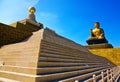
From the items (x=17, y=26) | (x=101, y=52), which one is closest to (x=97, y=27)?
(x=101, y=52)

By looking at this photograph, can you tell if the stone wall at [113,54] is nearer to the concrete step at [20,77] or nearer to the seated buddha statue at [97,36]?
the seated buddha statue at [97,36]

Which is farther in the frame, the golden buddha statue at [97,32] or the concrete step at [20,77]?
the golden buddha statue at [97,32]

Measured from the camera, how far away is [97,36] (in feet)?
93.8

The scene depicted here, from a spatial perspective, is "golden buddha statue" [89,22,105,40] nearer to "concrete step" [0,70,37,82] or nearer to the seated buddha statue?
the seated buddha statue

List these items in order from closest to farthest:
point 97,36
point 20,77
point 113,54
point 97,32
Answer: point 20,77 → point 113,54 → point 97,36 → point 97,32

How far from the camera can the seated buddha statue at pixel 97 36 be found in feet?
89.3

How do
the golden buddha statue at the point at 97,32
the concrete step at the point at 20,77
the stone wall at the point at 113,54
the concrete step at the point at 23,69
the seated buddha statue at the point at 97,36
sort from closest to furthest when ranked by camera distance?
the concrete step at the point at 20,77, the concrete step at the point at 23,69, the stone wall at the point at 113,54, the seated buddha statue at the point at 97,36, the golden buddha statue at the point at 97,32

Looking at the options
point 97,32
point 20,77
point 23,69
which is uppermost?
point 97,32

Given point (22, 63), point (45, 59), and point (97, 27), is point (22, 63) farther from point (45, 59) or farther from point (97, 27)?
point (97, 27)

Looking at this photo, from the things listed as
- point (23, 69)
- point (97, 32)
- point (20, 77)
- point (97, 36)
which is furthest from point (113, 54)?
point (20, 77)

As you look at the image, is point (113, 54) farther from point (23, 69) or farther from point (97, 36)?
point (23, 69)

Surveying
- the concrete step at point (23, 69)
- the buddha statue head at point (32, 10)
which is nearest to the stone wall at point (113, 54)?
the buddha statue head at point (32, 10)

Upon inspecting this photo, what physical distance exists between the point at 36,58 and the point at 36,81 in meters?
1.51

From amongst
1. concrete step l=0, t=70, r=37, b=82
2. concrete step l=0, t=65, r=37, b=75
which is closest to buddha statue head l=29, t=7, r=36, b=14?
concrete step l=0, t=65, r=37, b=75
